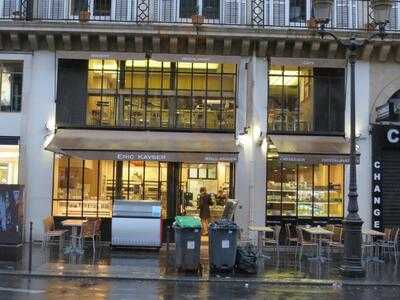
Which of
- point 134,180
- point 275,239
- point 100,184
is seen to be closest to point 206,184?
point 134,180

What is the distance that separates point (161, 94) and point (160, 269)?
6.91 m

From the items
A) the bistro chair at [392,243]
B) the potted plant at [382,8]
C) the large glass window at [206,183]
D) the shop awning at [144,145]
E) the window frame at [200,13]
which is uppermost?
the window frame at [200,13]

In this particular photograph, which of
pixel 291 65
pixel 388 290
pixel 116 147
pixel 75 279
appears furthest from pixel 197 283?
pixel 291 65

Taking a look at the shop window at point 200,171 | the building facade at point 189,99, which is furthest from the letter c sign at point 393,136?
the shop window at point 200,171

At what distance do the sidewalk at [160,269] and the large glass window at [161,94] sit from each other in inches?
176

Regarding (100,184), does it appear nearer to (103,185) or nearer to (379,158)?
(103,185)

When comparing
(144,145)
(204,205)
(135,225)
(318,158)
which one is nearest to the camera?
(135,225)

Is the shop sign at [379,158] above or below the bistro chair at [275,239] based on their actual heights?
above

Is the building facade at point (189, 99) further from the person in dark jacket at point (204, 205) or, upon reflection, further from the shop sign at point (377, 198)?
the person in dark jacket at point (204, 205)

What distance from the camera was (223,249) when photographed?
1436cm

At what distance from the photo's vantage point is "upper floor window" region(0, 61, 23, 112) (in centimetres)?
2012

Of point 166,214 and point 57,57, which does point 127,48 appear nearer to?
point 57,57

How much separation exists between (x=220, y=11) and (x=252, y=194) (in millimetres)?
5843

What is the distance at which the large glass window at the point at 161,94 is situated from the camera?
19844 mm
